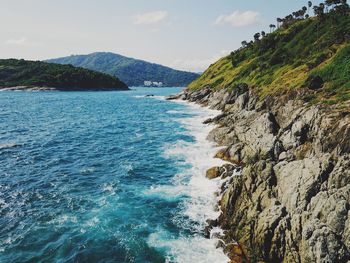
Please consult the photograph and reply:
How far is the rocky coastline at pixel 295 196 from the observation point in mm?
27375

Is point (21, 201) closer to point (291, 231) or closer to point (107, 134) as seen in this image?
point (291, 231)

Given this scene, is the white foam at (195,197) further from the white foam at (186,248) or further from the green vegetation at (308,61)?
the green vegetation at (308,61)

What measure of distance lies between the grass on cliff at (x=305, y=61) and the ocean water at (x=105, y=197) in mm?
25143

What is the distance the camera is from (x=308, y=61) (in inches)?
3748

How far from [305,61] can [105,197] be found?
7835 centimetres

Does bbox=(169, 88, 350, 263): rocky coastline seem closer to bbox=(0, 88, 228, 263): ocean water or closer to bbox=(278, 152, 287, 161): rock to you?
bbox=(278, 152, 287, 161): rock

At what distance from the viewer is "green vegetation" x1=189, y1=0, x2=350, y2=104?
213ft

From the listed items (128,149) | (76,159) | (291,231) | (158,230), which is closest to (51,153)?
(76,159)

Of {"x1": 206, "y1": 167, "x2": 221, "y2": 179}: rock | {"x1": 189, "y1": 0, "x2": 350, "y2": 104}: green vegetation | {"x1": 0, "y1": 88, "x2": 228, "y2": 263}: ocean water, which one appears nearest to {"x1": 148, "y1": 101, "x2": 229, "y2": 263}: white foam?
{"x1": 0, "y1": 88, "x2": 228, "y2": 263}: ocean water

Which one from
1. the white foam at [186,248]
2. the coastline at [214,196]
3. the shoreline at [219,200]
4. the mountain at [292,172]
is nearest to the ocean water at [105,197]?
the white foam at [186,248]

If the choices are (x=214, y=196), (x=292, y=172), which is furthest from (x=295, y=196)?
(x=214, y=196)

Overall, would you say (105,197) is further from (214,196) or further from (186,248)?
(186,248)

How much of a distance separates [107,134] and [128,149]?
16986 mm

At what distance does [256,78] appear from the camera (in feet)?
370
